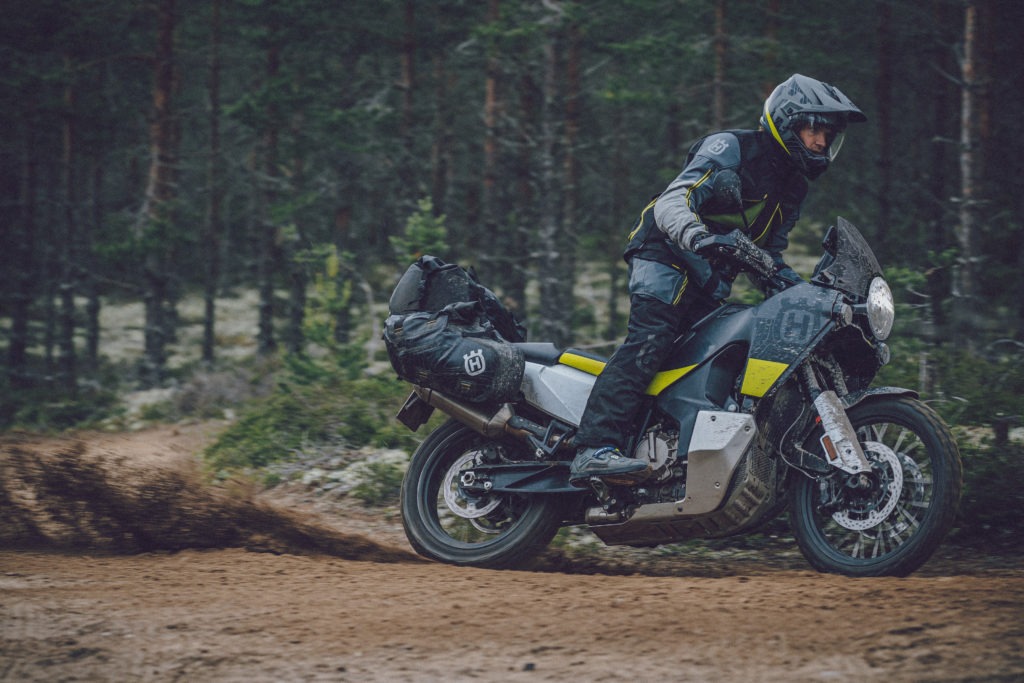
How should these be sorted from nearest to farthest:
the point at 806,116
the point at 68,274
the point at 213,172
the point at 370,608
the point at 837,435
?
the point at 370,608
the point at 837,435
the point at 806,116
the point at 213,172
the point at 68,274

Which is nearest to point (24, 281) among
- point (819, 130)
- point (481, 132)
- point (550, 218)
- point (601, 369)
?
point (481, 132)

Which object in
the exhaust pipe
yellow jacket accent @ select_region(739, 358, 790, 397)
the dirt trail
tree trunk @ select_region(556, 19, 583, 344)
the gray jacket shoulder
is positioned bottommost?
the dirt trail

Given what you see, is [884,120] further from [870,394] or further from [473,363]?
[473,363]

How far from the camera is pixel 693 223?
4895mm

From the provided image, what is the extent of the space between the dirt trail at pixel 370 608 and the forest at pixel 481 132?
5201 mm

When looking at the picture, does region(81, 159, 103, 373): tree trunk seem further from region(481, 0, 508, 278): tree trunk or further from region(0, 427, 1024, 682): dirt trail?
region(0, 427, 1024, 682): dirt trail

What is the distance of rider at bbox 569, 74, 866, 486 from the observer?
500cm

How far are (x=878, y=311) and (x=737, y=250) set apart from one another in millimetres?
738

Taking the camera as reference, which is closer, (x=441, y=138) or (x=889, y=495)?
(x=889, y=495)

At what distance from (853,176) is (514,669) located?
72.2 ft

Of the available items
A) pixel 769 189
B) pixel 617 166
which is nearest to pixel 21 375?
pixel 617 166

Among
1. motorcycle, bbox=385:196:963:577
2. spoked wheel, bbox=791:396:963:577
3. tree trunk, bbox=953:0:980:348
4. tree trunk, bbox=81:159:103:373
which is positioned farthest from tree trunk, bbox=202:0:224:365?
spoked wheel, bbox=791:396:963:577

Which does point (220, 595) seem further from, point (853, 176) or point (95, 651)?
point (853, 176)

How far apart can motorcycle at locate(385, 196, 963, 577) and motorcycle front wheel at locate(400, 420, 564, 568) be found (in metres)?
0.01
